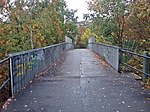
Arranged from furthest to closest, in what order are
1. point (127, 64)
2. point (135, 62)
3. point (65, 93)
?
1. point (135, 62)
2. point (127, 64)
3. point (65, 93)

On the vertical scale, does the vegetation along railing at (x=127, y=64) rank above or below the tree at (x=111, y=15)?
below

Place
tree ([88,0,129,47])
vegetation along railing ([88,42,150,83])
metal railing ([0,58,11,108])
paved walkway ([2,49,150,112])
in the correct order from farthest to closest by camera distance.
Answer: tree ([88,0,129,47]) < vegetation along railing ([88,42,150,83]) < metal railing ([0,58,11,108]) < paved walkway ([2,49,150,112])

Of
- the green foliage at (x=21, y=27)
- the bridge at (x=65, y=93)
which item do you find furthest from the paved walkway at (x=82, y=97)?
the green foliage at (x=21, y=27)

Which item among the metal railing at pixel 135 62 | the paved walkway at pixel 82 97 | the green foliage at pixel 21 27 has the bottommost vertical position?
the paved walkway at pixel 82 97

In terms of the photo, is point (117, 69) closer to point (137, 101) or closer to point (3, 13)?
point (137, 101)

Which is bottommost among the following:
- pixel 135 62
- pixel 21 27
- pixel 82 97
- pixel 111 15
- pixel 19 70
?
pixel 82 97

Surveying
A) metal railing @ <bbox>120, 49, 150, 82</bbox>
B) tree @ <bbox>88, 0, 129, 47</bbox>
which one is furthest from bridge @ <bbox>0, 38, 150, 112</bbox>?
tree @ <bbox>88, 0, 129, 47</bbox>

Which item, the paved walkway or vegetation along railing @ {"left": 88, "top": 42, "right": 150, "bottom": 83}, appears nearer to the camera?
the paved walkway

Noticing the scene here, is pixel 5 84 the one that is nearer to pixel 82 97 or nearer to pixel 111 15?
pixel 82 97

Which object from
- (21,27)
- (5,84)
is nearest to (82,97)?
(5,84)

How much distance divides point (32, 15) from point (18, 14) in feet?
6.60

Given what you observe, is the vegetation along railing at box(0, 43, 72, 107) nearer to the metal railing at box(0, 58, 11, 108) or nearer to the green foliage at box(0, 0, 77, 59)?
the metal railing at box(0, 58, 11, 108)

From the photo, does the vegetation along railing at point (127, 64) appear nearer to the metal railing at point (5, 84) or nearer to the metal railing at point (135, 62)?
the metal railing at point (135, 62)

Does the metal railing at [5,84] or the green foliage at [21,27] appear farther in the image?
the green foliage at [21,27]
